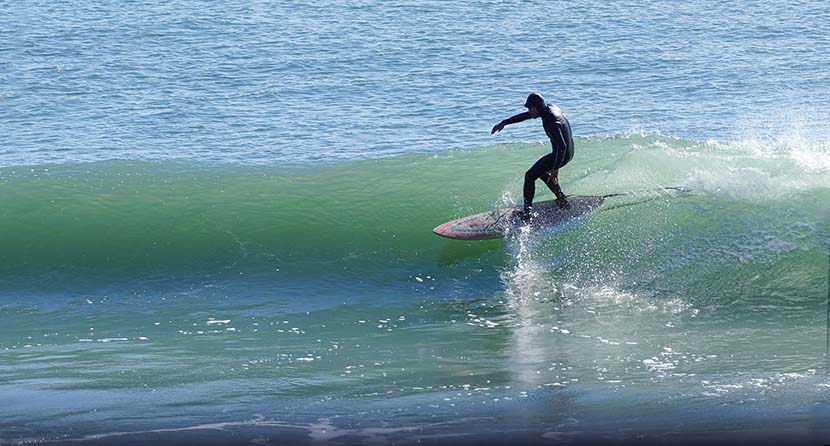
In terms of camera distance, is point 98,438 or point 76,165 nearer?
point 98,438

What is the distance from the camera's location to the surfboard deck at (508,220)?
1350 cm

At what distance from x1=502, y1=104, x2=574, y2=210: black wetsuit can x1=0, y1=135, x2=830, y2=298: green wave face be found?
3.05 feet

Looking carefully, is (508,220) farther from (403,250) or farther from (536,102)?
(536,102)

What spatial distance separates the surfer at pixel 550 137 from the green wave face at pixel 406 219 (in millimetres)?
894

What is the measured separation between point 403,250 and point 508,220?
1523mm

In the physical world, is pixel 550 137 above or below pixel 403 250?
above

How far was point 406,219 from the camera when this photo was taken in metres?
15.4

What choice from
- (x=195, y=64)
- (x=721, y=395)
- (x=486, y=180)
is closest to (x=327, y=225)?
(x=486, y=180)

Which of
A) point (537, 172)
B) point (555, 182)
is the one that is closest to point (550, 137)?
point (537, 172)

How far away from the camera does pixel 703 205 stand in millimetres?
14125

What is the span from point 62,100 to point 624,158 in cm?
1352

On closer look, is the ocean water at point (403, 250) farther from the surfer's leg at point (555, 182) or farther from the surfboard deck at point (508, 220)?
the surfer's leg at point (555, 182)

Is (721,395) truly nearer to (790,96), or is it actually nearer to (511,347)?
(511,347)

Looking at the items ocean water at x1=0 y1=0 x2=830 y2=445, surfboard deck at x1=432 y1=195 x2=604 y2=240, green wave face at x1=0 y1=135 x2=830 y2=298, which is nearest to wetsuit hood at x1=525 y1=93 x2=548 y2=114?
surfboard deck at x1=432 y1=195 x2=604 y2=240
